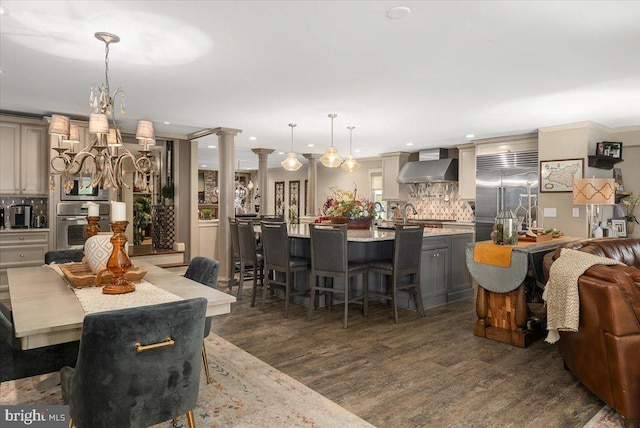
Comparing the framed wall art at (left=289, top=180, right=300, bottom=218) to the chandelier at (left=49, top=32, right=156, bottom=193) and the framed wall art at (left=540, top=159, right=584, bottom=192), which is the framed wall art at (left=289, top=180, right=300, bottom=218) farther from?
the chandelier at (left=49, top=32, right=156, bottom=193)

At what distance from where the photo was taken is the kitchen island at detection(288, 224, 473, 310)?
4.85 metres

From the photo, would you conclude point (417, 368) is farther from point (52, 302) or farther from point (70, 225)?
point (70, 225)

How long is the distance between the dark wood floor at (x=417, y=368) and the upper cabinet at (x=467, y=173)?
12.1 ft

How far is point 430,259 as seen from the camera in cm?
491

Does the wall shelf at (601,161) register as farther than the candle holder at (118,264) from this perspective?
Yes

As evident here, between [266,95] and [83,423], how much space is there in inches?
143

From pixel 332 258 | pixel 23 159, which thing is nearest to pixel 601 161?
pixel 332 258

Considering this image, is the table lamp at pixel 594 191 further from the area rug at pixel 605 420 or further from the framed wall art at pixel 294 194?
the framed wall art at pixel 294 194

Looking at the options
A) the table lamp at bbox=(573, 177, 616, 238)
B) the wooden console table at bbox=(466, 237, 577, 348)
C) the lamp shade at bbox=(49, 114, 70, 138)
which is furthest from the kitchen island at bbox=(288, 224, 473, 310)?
the lamp shade at bbox=(49, 114, 70, 138)

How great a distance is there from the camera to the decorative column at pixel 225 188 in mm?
6434

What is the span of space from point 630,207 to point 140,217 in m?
9.21

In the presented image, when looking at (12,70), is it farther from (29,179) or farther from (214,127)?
(214,127)

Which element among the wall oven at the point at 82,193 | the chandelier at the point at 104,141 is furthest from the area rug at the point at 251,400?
the wall oven at the point at 82,193

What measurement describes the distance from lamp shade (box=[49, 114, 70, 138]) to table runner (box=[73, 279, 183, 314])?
1.35 m
